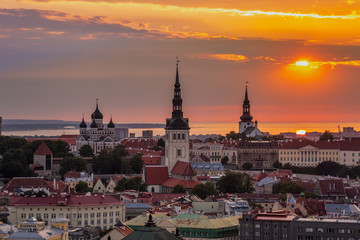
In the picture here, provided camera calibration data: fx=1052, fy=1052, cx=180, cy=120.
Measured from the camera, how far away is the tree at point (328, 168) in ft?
384

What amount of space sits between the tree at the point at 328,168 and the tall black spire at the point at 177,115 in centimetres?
2036

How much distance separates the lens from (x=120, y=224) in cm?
6062

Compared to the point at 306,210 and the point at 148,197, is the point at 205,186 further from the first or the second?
the point at 306,210

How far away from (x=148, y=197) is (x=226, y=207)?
42.7ft

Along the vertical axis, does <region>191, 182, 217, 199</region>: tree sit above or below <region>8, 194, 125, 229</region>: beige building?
above

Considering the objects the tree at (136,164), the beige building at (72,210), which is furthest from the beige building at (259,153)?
the beige building at (72,210)

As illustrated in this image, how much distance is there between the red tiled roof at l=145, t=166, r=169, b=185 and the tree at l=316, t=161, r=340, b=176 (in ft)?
80.2

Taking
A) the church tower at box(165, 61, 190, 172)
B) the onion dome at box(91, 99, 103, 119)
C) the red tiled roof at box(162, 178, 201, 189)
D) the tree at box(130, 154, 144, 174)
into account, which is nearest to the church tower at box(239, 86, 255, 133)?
the onion dome at box(91, 99, 103, 119)

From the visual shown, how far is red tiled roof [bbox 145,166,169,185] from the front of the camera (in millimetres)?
97875

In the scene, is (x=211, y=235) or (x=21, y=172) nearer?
(x=211, y=235)

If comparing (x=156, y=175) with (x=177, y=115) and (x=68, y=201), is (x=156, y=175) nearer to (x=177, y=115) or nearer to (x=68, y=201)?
(x=177, y=115)

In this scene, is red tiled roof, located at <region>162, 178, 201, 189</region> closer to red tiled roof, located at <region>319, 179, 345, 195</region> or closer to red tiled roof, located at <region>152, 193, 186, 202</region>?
red tiled roof, located at <region>152, 193, 186, 202</region>

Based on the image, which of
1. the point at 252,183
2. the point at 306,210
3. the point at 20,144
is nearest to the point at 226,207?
the point at 306,210

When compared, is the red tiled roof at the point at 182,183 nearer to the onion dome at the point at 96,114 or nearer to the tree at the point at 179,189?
the tree at the point at 179,189
